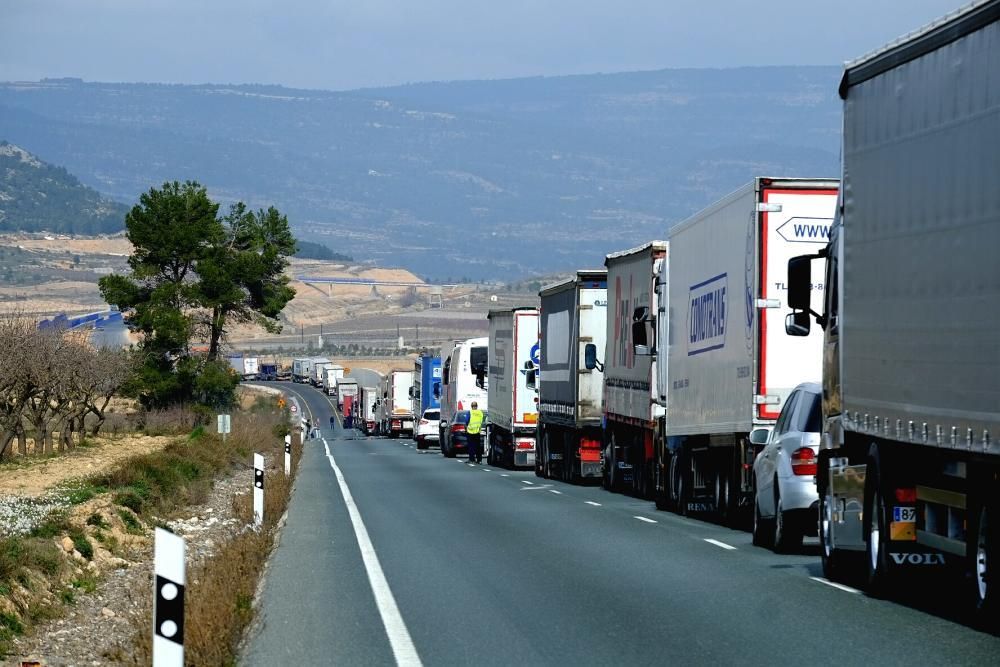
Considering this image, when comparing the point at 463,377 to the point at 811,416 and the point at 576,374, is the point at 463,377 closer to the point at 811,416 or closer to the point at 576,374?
the point at 576,374

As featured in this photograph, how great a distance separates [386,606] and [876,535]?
3.88m

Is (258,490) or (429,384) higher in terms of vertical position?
(429,384)

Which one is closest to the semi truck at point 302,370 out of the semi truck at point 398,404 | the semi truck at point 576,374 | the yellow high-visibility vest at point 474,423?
the semi truck at point 398,404

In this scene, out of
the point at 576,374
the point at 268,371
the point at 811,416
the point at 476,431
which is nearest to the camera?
the point at 811,416

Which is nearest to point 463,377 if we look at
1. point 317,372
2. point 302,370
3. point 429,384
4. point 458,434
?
point 458,434

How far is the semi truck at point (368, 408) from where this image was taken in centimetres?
11131

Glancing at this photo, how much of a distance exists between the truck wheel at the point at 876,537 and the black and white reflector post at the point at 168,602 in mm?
6469

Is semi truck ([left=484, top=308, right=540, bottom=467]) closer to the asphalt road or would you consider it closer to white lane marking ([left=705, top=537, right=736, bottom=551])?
the asphalt road

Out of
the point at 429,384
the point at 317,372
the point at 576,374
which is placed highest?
the point at 317,372

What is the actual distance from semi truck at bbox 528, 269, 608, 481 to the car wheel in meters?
16.2

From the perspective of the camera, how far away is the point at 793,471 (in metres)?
17.9

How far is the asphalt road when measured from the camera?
37.5 feet

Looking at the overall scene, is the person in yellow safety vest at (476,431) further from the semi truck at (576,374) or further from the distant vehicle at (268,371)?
the distant vehicle at (268,371)

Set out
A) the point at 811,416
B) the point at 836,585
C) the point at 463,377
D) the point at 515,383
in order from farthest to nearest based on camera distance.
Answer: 1. the point at 463,377
2. the point at 515,383
3. the point at 811,416
4. the point at 836,585
